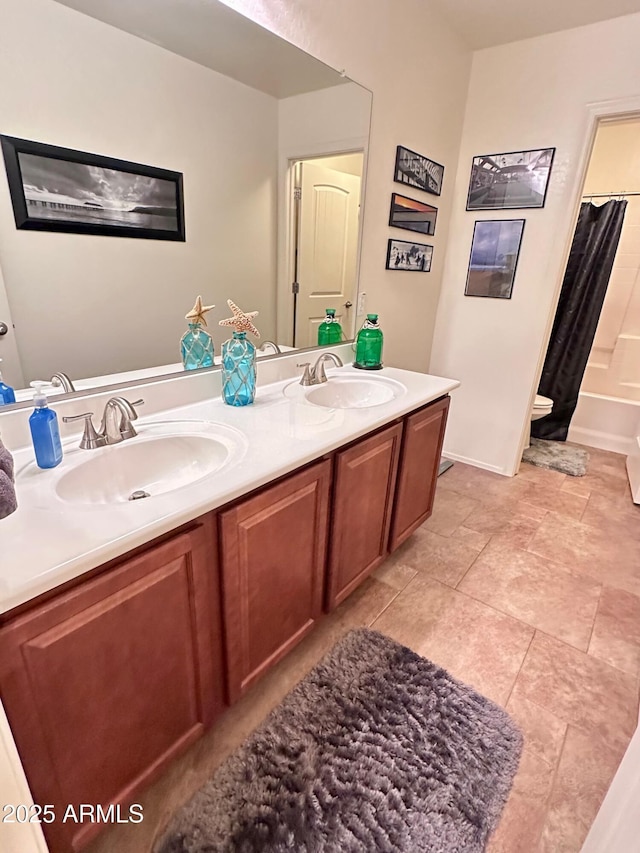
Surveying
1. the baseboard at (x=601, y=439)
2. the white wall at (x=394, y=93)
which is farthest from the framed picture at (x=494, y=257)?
the baseboard at (x=601, y=439)

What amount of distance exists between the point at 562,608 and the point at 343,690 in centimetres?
105

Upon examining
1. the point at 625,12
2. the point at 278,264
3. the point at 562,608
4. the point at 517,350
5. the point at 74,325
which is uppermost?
the point at 625,12

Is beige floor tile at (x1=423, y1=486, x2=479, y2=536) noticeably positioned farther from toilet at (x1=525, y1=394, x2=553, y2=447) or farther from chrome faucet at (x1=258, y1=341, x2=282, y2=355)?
chrome faucet at (x1=258, y1=341, x2=282, y2=355)

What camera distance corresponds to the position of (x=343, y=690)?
142cm

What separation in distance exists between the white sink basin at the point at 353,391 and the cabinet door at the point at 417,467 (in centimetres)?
17

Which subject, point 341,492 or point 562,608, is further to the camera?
point 562,608

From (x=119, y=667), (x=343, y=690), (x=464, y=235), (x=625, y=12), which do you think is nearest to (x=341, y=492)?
(x=343, y=690)

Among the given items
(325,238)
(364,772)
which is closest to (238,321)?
(325,238)

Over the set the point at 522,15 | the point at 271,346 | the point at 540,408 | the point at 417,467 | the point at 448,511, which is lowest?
the point at 448,511

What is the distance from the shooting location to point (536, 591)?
193 cm

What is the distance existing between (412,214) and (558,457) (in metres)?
2.13

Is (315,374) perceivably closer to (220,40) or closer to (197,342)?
(197,342)

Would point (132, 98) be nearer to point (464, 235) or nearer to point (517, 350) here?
point (464, 235)

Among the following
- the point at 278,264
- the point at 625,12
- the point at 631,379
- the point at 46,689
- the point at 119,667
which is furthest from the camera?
the point at 631,379
